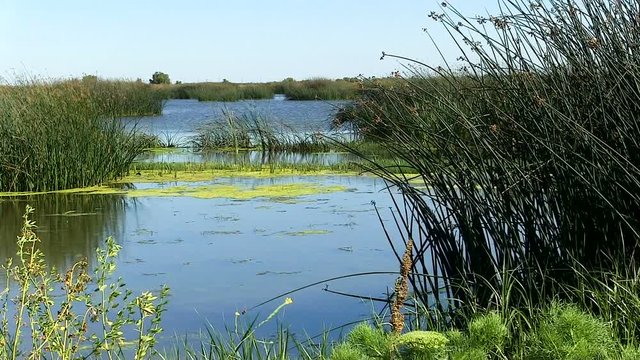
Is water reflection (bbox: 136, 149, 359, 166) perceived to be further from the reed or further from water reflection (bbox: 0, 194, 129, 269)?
the reed

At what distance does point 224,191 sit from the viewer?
8.48 meters

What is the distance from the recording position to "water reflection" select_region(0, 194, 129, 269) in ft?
19.2

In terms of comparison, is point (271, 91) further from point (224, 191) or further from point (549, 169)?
point (549, 169)

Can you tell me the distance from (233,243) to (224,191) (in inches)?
100

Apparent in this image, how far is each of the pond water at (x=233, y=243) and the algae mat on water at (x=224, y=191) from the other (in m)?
0.06

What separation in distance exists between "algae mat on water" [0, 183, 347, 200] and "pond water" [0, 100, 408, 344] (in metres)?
0.06

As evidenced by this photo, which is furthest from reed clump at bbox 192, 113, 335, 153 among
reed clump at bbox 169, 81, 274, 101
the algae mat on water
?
reed clump at bbox 169, 81, 274, 101

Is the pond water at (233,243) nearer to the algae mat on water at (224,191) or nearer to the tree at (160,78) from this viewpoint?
the algae mat on water at (224,191)

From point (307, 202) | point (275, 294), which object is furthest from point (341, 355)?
point (307, 202)

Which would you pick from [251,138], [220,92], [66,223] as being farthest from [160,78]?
[66,223]

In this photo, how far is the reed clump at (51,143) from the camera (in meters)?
8.45

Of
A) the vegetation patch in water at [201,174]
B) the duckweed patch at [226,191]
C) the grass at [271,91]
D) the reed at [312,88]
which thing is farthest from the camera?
the grass at [271,91]

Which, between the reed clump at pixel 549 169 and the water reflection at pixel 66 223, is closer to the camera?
the reed clump at pixel 549 169

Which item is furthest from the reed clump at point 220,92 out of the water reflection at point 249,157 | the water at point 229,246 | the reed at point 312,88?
the water at point 229,246
